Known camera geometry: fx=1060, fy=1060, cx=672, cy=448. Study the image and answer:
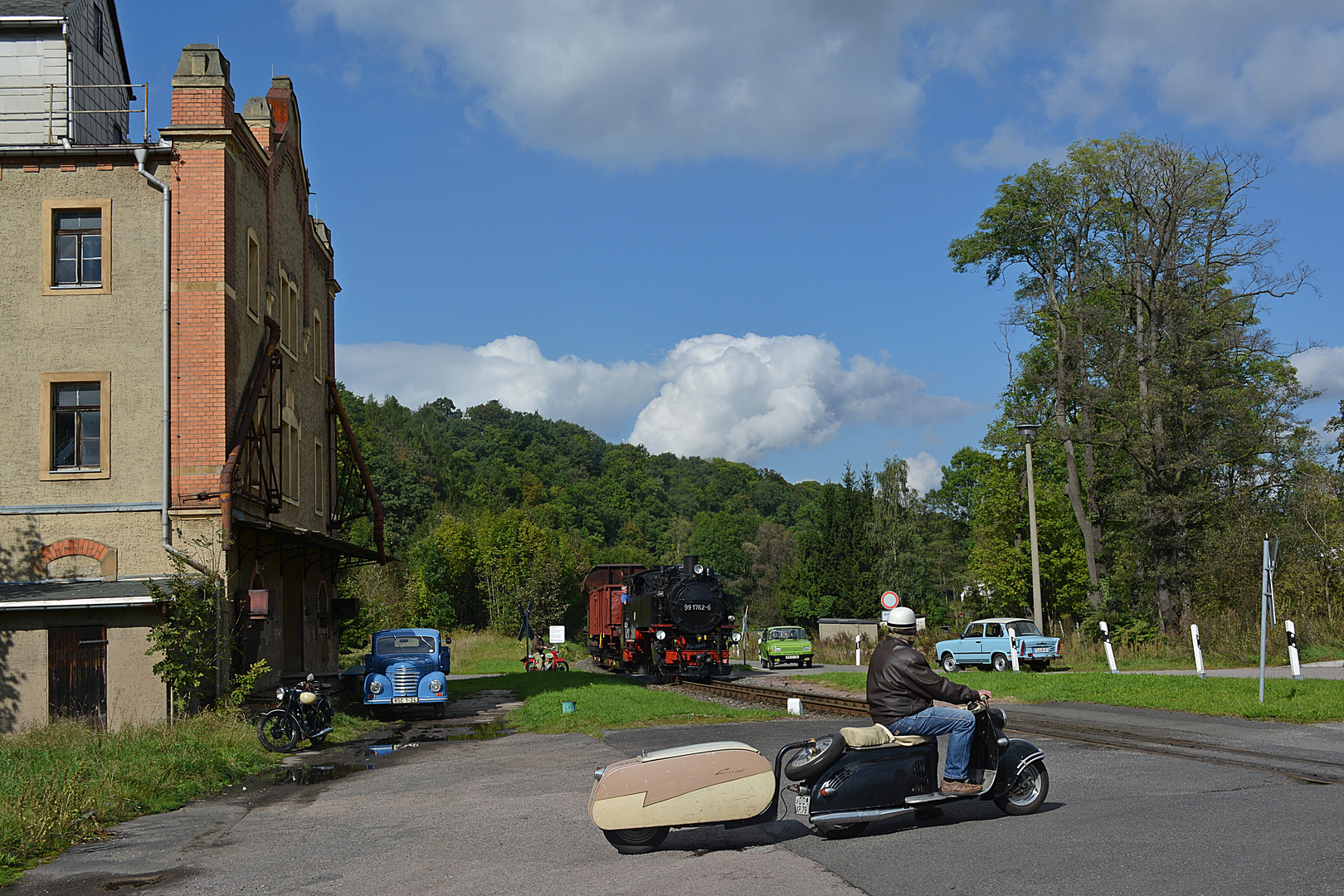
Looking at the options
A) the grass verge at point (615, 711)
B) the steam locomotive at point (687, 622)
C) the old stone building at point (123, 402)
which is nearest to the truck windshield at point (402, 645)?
the grass verge at point (615, 711)

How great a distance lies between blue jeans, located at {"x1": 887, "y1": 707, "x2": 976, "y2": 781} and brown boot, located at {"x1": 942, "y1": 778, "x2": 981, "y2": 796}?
31mm

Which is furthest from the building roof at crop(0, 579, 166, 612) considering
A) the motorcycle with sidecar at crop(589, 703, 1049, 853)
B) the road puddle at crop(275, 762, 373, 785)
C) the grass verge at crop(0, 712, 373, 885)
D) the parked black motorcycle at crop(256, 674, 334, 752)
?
the motorcycle with sidecar at crop(589, 703, 1049, 853)

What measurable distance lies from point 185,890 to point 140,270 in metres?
15.0

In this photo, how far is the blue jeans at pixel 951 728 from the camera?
8.02 metres

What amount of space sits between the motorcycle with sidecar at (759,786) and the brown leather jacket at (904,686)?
0.21 m

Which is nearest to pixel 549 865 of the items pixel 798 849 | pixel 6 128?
pixel 798 849

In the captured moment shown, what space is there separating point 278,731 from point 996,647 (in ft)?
74.1

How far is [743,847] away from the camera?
7.76m

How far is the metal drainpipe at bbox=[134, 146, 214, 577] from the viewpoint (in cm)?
1869

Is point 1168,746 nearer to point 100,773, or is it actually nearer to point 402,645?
point 100,773

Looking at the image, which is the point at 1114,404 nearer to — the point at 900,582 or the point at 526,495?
the point at 900,582

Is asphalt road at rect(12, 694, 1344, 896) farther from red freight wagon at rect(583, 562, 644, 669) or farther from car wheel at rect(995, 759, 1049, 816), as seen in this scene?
red freight wagon at rect(583, 562, 644, 669)

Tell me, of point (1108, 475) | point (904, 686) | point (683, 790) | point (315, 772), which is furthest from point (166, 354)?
point (1108, 475)

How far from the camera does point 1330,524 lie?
32.2 metres
